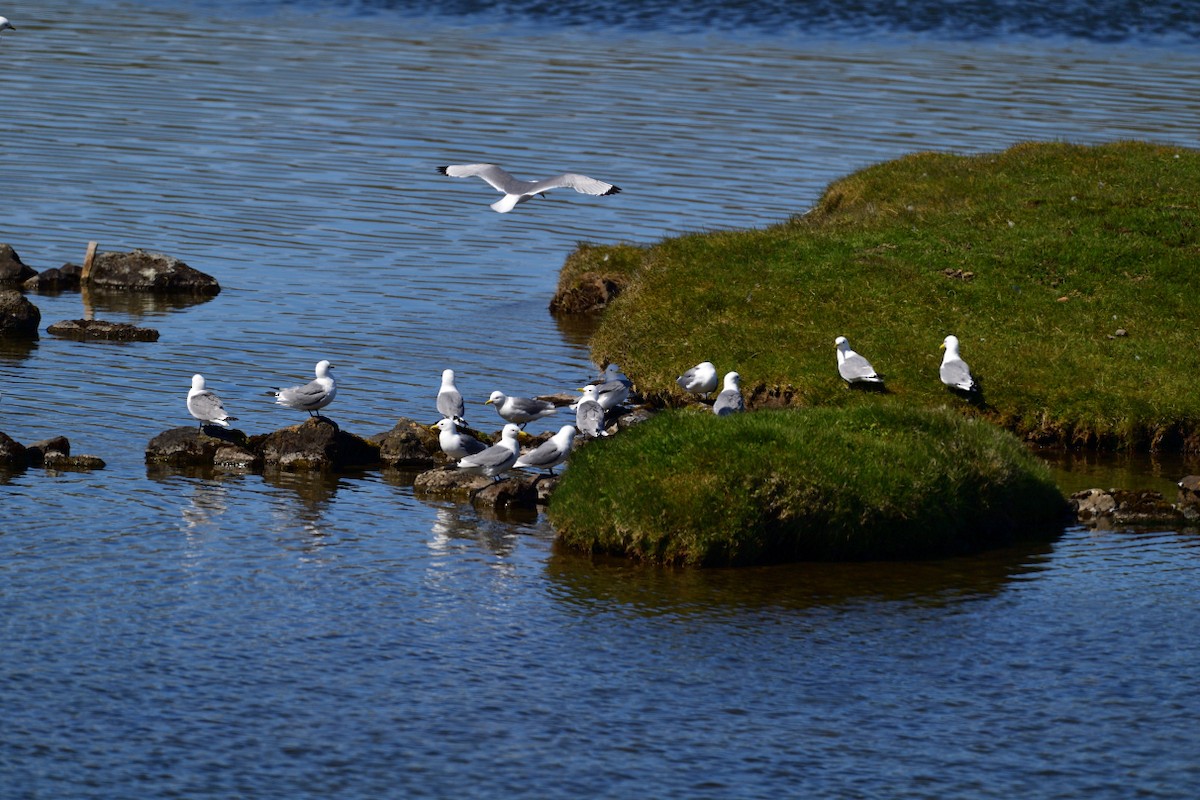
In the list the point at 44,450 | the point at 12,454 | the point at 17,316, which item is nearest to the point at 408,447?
the point at 44,450

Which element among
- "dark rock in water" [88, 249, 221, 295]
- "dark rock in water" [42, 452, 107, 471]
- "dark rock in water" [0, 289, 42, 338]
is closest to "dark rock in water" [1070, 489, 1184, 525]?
"dark rock in water" [42, 452, 107, 471]

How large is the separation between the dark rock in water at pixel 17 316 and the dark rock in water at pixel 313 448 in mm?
10196

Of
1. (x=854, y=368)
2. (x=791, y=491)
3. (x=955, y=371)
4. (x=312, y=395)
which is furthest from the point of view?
(x=854, y=368)

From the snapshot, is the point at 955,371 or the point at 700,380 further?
the point at 700,380

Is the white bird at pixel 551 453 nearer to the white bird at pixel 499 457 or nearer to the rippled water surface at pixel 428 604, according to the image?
the white bird at pixel 499 457

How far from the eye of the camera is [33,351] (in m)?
35.2

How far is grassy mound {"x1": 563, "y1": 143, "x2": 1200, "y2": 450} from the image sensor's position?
30.9m

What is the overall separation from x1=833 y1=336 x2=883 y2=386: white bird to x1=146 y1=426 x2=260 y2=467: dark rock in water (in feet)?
33.8

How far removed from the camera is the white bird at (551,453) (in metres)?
27.1

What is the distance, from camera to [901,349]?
32.6 metres

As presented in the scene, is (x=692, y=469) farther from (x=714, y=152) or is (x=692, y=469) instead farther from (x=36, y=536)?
(x=714, y=152)

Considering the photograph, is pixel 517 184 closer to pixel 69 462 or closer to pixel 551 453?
pixel 551 453

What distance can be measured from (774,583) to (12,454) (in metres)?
12.0

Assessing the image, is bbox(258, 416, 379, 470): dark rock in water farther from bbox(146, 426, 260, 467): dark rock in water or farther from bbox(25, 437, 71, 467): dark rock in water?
bbox(25, 437, 71, 467): dark rock in water
